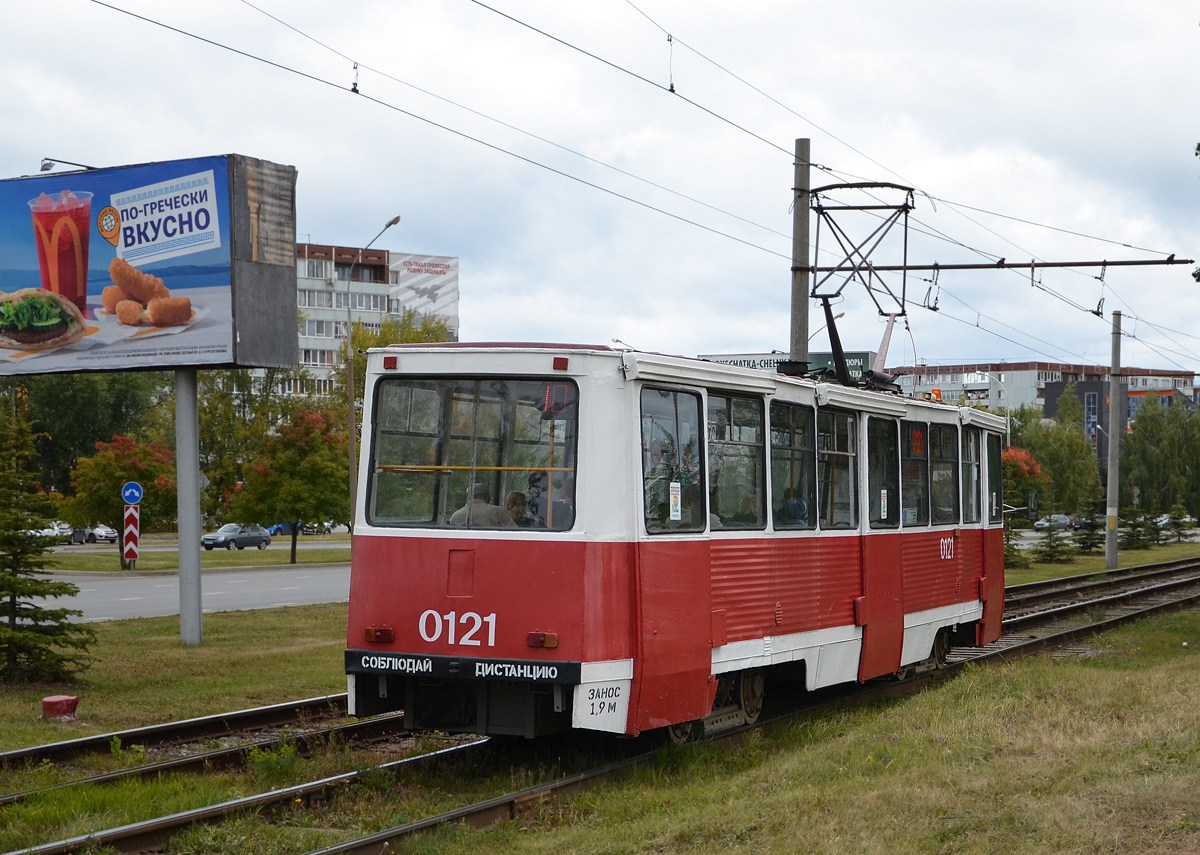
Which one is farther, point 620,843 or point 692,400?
point 692,400

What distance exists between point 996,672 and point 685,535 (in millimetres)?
5612

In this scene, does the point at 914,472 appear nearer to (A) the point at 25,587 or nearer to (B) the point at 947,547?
(B) the point at 947,547

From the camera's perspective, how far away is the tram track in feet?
23.3

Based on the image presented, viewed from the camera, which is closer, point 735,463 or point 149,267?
point 735,463

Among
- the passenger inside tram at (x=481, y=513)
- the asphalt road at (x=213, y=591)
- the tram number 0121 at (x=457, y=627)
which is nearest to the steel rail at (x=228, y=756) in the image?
the tram number 0121 at (x=457, y=627)

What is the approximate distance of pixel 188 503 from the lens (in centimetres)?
1858

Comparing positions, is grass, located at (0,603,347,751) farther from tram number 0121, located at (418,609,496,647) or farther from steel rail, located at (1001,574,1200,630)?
steel rail, located at (1001,574,1200,630)

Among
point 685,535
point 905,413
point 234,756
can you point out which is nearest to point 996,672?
point 905,413

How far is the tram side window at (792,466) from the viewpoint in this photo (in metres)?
10.7

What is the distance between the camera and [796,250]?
18703mm

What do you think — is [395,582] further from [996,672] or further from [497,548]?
[996,672]

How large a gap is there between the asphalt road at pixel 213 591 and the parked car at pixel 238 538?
16975mm

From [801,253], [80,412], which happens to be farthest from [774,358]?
[80,412]

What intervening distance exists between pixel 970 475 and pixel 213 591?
22036mm
